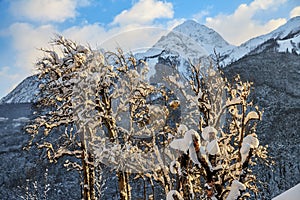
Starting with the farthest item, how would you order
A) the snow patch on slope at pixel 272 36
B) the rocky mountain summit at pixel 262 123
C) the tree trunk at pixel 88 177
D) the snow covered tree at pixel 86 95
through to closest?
the snow patch on slope at pixel 272 36 → the rocky mountain summit at pixel 262 123 → the tree trunk at pixel 88 177 → the snow covered tree at pixel 86 95

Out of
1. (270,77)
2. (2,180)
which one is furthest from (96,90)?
(270,77)

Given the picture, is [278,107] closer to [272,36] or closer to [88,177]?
[88,177]

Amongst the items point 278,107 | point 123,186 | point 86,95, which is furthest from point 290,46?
point 86,95

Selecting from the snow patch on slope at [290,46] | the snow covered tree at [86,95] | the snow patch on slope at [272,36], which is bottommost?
the snow covered tree at [86,95]

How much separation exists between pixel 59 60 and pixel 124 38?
1.69 meters

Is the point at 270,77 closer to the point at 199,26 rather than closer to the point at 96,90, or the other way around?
the point at 96,90

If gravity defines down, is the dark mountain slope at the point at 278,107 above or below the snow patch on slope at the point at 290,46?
below

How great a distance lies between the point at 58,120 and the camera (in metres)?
8.38

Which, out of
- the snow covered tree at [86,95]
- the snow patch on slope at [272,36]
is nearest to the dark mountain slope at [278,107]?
the snow patch on slope at [272,36]

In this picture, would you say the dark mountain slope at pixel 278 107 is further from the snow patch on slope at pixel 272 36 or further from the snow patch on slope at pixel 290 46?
the snow patch on slope at pixel 272 36

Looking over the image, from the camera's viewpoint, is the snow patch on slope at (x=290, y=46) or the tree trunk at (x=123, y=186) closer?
the tree trunk at (x=123, y=186)

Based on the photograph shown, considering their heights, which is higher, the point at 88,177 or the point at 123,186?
the point at 88,177

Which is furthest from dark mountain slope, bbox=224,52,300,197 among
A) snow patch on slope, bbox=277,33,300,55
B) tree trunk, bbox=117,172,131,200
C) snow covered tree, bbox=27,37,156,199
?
tree trunk, bbox=117,172,131,200

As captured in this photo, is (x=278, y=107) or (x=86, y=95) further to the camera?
(x=278, y=107)
